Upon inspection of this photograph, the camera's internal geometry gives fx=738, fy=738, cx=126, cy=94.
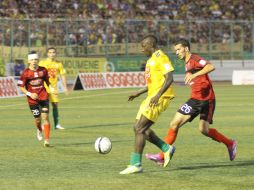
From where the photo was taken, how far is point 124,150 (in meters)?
15.0

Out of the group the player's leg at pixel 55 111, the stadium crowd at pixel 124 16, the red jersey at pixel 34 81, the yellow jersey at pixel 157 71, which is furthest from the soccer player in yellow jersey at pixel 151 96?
the stadium crowd at pixel 124 16

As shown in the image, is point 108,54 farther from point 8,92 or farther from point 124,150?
point 124,150

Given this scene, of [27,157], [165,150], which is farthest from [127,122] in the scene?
[165,150]

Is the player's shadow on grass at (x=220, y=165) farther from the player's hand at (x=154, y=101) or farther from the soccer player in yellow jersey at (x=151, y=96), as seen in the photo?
the player's hand at (x=154, y=101)

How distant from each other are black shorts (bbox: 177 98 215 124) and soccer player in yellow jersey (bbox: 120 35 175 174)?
2.14 ft

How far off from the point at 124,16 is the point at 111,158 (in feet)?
138

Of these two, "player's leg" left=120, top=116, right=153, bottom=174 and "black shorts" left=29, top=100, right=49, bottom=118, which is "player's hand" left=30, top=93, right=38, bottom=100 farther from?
"player's leg" left=120, top=116, right=153, bottom=174

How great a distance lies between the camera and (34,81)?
16594mm

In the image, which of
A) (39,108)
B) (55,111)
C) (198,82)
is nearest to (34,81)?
(39,108)

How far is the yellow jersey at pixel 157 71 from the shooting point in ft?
38.2

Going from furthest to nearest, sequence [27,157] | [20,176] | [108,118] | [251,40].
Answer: [251,40] → [108,118] → [27,157] → [20,176]

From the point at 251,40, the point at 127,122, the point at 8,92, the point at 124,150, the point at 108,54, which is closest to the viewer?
the point at 124,150

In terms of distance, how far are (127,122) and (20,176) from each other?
428 inches

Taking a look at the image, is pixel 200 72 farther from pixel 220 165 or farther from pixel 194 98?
pixel 220 165
